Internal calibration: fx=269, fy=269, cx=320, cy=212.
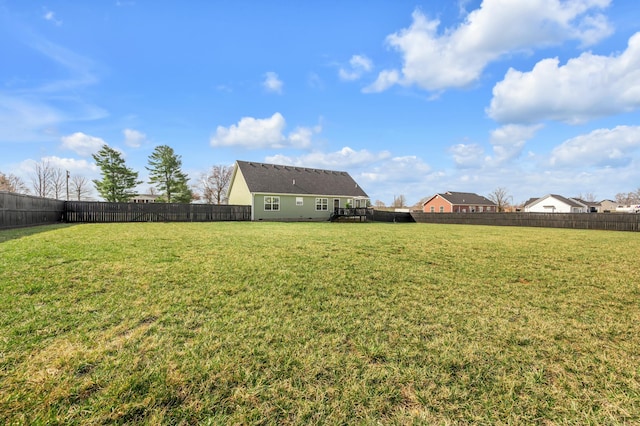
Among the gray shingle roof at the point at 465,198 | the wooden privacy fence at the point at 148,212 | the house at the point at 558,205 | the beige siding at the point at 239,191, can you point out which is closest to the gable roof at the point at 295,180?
the beige siding at the point at 239,191

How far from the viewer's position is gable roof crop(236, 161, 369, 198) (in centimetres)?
2377

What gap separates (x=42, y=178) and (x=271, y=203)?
42.9 m

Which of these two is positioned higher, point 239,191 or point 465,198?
point 465,198

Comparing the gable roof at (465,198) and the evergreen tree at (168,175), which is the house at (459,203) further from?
the evergreen tree at (168,175)

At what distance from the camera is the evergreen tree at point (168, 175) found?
3247 cm

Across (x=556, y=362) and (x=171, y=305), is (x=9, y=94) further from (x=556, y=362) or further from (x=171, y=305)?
(x=556, y=362)

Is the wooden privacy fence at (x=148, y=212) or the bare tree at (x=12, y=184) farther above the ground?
the bare tree at (x=12, y=184)

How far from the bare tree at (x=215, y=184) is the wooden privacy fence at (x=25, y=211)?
97.1 ft

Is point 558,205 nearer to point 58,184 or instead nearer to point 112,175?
point 112,175

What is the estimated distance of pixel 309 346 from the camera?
7.52ft

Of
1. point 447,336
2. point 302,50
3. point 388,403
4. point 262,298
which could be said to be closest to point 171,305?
point 262,298

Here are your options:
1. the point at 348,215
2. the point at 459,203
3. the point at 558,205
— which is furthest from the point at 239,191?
the point at 558,205

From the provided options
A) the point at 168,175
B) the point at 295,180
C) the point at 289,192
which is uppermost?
the point at 168,175

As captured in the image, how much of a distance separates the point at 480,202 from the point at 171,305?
5266cm
